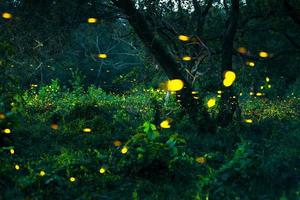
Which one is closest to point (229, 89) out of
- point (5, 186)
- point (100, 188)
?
point (100, 188)

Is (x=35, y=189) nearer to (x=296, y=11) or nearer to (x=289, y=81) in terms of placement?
(x=296, y=11)

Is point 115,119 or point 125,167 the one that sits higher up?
point 115,119

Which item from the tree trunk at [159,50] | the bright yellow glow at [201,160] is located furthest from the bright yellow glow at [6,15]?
the bright yellow glow at [201,160]

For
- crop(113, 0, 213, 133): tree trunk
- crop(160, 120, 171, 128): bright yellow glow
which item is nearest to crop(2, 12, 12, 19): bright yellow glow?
crop(113, 0, 213, 133): tree trunk

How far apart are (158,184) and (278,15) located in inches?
294

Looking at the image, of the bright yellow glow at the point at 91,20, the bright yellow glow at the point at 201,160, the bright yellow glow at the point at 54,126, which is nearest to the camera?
the bright yellow glow at the point at 201,160

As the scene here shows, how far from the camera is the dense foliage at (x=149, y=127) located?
681 centimetres

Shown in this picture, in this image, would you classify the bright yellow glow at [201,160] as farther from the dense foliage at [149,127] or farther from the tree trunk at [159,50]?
the tree trunk at [159,50]

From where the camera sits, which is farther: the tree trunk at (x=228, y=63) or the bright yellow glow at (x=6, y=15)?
the tree trunk at (x=228, y=63)

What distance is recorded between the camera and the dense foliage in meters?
6.81

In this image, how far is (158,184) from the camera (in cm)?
705

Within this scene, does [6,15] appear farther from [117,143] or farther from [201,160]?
[201,160]

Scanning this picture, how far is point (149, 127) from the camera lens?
787 cm

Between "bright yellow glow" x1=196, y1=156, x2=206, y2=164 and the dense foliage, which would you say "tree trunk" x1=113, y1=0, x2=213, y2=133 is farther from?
"bright yellow glow" x1=196, y1=156, x2=206, y2=164
